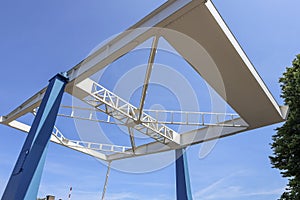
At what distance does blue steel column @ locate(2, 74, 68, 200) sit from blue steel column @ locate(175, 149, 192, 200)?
4365mm

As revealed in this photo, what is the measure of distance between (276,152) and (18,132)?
27.5ft

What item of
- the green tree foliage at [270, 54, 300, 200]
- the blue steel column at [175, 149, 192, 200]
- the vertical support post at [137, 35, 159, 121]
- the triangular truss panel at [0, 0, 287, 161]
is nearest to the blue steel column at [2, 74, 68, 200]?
the triangular truss panel at [0, 0, 287, 161]

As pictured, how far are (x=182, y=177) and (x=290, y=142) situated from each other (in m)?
3.43

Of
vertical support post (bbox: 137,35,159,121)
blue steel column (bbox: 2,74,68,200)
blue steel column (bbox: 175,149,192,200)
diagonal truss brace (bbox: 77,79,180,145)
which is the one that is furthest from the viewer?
blue steel column (bbox: 175,149,192,200)

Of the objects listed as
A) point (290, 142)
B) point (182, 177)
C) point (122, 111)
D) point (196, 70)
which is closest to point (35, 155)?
point (122, 111)

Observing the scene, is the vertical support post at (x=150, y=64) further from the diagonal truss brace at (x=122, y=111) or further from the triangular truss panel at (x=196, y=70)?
the diagonal truss brace at (x=122, y=111)

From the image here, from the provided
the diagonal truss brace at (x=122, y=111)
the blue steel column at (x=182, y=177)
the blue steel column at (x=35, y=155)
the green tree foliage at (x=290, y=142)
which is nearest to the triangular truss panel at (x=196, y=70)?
the diagonal truss brace at (x=122, y=111)

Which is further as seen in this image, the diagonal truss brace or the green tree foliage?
the green tree foliage

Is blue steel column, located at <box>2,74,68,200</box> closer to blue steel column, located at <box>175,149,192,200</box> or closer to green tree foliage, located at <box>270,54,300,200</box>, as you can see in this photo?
blue steel column, located at <box>175,149,192,200</box>

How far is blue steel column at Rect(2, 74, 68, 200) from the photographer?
399cm

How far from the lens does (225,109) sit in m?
6.29

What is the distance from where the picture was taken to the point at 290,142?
23.5 ft

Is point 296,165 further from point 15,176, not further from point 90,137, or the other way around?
point 15,176

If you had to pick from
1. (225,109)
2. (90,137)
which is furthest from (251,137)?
(90,137)
